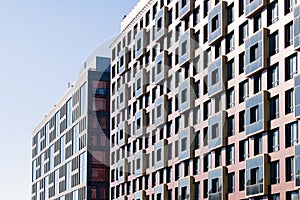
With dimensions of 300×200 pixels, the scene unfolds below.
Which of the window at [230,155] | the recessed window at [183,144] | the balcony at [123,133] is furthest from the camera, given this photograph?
the balcony at [123,133]

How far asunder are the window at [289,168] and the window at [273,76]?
621 cm

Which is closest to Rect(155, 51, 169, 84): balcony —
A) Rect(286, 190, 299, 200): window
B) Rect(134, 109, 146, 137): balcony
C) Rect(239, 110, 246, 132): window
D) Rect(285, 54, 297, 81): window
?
Rect(134, 109, 146, 137): balcony

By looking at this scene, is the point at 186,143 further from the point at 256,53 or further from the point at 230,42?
the point at 256,53

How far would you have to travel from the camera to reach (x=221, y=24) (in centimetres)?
6284

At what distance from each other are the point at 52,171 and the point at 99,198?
26.9 m

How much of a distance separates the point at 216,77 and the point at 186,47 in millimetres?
8313

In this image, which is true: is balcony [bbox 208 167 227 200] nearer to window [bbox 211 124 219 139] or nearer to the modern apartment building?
window [bbox 211 124 219 139]

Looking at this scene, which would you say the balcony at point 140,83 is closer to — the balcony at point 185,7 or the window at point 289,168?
the balcony at point 185,7

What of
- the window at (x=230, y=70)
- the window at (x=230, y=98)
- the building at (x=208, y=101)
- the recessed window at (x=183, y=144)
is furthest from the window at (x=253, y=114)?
the recessed window at (x=183, y=144)

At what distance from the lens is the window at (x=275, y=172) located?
52375 millimetres

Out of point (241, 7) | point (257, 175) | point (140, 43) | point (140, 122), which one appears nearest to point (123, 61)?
point (140, 43)

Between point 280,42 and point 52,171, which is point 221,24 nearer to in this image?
point 280,42

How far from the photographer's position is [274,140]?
53.4 m

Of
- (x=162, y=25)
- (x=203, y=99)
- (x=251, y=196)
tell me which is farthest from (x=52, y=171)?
(x=251, y=196)
